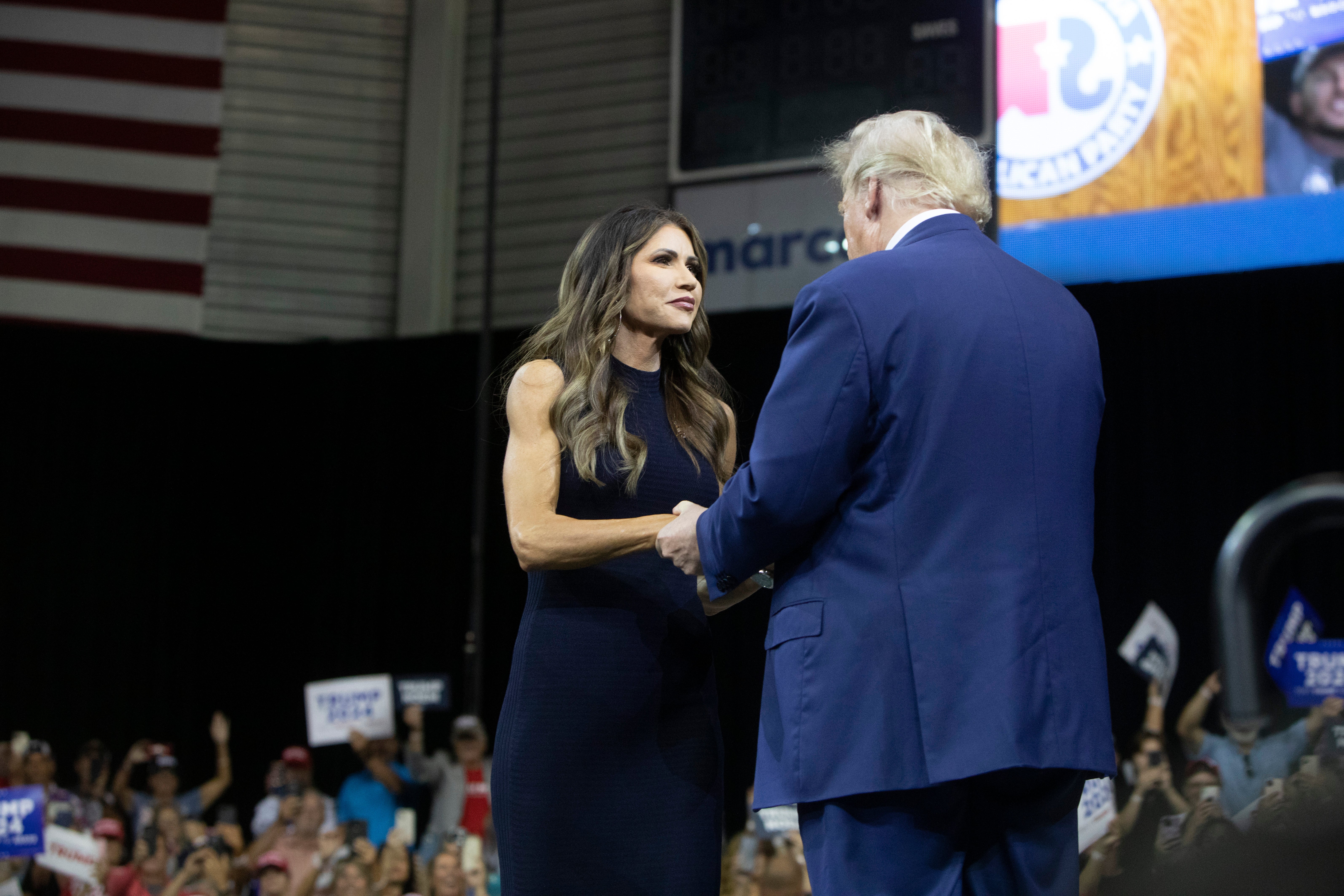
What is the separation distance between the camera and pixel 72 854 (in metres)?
5.11

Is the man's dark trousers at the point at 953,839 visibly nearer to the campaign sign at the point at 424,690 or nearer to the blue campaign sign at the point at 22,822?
the blue campaign sign at the point at 22,822

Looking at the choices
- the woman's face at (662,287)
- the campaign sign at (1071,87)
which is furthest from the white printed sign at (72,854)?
the campaign sign at (1071,87)

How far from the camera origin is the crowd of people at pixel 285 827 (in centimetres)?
525

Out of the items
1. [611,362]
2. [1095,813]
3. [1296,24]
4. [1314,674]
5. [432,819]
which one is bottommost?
[432,819]

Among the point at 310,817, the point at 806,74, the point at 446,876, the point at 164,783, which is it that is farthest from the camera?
the point at 806,74

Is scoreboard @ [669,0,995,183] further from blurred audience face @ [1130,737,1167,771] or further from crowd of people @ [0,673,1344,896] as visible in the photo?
crowd of people @ [0,673,1344,896]

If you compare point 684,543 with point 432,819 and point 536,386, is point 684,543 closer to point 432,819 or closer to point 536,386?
point 536,386

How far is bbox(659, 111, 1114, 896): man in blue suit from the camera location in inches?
51.3

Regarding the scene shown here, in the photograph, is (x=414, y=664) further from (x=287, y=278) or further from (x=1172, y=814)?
(x=1172, y=814)

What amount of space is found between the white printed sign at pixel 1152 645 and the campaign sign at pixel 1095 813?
1.03 meters

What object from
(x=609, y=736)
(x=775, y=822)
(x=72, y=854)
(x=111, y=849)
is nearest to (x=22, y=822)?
(x=72, y=854)

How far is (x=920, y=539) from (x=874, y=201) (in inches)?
16.7

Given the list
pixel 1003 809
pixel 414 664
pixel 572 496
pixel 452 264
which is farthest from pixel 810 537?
pixel 452 264

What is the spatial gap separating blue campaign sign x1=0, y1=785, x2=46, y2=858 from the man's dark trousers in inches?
174
